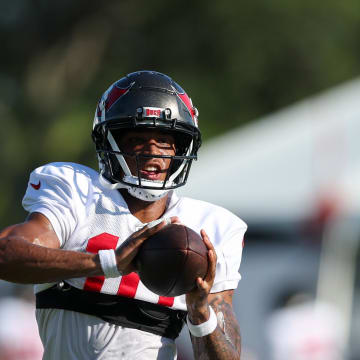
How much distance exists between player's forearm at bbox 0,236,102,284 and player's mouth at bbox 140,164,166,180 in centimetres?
67

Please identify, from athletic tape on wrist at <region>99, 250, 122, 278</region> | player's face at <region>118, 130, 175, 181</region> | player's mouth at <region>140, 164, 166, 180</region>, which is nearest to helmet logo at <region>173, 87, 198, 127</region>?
player's face at <region>118, 130, 175, 181</region>

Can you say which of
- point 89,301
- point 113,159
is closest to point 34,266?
point 89,301

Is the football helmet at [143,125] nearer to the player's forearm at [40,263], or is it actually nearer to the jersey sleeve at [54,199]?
the jersey sleeve at [54,199]

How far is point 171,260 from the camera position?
12.5ft

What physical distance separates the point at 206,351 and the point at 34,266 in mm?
961

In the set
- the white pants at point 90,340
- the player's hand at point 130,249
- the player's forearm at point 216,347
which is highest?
the player's hand at point 130,249

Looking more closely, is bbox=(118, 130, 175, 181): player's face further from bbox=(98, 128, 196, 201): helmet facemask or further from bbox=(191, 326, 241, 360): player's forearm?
bbox=(191, 326, 241, 360): player's forearm

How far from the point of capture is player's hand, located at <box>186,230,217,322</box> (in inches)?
156

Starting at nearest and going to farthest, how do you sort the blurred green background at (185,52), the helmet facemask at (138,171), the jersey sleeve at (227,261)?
1. the helmet facemask at (138,171)
2. the jersey sleeve at (227,261)
3. the blurred green background at (185,52)

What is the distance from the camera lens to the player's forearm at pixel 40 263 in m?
3.78

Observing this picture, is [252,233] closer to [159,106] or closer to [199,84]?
[199,84]

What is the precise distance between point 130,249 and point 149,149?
0.74m

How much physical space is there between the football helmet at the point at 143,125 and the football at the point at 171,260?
0.50 metres

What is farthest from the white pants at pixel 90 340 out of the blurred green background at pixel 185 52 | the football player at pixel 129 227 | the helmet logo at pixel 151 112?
the blurred green background at pixel 185 52
